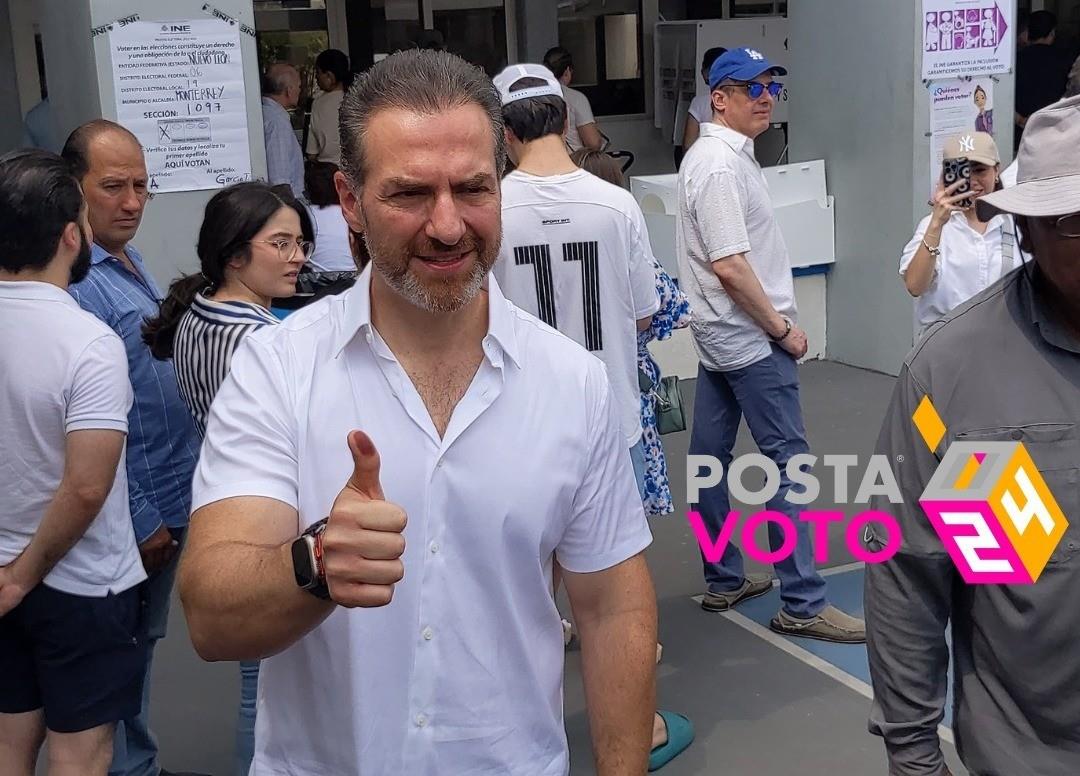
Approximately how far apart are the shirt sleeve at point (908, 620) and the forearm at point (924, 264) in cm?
242

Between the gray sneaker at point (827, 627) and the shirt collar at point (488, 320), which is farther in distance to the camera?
the gray sneaker at point (827, 627)

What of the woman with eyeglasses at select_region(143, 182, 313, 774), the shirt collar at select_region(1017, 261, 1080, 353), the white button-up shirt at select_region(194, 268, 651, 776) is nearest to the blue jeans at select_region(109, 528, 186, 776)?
the woman with eyeglasses at select_region(143, 182, 313, 774)

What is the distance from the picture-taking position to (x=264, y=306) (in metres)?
3.52

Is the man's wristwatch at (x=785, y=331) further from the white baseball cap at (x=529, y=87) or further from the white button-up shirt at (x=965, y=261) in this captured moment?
the white baseball cap at (x=529, y=87)

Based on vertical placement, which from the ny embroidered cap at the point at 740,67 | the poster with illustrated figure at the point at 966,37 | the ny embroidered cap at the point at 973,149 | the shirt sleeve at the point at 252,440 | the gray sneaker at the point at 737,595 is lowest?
the gray sneaker at the point at 737,595

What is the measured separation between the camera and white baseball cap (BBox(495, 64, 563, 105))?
4.12 meters

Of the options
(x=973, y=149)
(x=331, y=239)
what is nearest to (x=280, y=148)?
(x=331, y=239)

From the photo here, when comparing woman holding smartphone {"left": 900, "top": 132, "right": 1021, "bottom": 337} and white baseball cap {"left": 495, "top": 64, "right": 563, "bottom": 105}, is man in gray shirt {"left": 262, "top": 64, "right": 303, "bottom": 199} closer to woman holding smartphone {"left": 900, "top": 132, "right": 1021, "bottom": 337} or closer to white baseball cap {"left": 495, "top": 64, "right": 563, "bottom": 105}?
white baseball cap {"left": 495, "top": 64, "right": 563, "bottom": 105}

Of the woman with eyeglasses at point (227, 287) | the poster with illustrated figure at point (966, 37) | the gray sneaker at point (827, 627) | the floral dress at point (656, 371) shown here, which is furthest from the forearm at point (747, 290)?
the poster with illustrated figure at point (966, 37)

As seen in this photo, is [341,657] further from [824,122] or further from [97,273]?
[824,122]

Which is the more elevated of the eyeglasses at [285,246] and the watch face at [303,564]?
the eyeglasses at [285,246]

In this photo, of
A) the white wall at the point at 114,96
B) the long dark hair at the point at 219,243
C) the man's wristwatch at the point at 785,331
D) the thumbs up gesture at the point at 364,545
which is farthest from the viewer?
the white wall at the point at 114,96

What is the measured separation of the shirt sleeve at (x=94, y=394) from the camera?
298cm

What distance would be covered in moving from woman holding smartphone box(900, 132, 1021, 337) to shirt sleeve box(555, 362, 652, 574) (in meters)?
2.73
